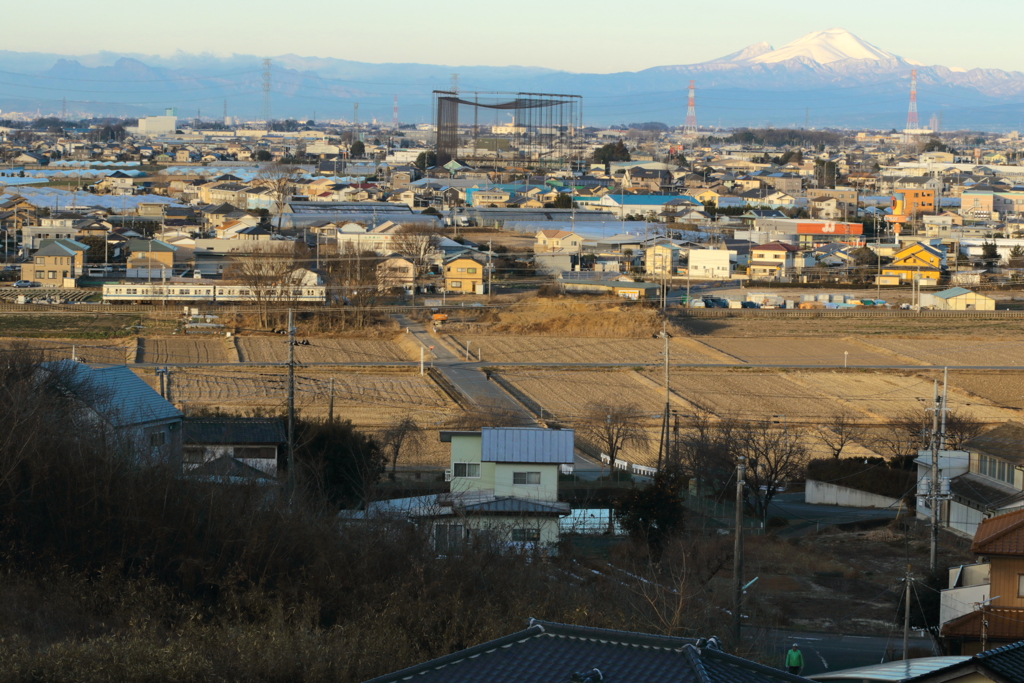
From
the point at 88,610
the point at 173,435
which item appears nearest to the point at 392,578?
the point at 88,610

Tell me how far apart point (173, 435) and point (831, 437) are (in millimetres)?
3398

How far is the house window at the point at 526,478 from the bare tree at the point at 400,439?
0.85m

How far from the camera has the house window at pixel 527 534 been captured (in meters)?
3.61

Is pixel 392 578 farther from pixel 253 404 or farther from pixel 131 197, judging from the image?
pixel 131 197

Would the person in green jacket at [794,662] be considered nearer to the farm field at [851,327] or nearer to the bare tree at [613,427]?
the bare tree at [613,427]

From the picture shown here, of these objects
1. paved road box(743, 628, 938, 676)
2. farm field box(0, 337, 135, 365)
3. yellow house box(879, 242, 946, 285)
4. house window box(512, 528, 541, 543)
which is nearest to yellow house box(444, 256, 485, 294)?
farm field box(0, 337, 135, 365)

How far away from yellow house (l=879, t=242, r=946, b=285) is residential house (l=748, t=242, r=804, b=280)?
1.06 metres

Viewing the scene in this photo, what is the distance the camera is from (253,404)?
6.24 m

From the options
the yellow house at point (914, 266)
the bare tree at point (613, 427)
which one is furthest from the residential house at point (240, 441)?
the yellow house at point (914, 266)

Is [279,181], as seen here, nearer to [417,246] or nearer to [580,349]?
[417,246]

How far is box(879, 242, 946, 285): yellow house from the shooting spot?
503 inches

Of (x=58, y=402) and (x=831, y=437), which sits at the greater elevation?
(x=58, y=402)

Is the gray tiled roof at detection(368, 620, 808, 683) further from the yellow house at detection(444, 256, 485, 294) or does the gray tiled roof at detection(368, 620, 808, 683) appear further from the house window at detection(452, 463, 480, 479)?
the yellow house at detection(444, 256, 485, 294)

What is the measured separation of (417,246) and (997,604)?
10.0 m
